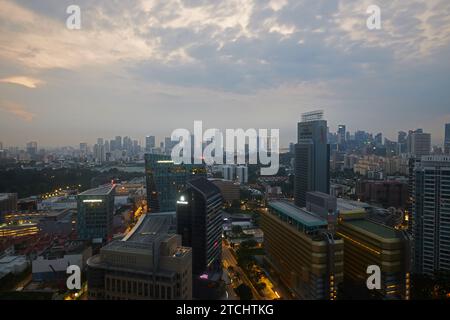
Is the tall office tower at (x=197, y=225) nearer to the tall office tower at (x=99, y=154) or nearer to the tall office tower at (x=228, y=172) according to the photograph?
the tall office tower at (x=228, y=172)

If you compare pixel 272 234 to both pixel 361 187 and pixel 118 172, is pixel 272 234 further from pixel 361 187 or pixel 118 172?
pixel 118 172

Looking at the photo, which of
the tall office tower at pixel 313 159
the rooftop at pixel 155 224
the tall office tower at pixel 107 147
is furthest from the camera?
the tall office tower at pixel 107 147

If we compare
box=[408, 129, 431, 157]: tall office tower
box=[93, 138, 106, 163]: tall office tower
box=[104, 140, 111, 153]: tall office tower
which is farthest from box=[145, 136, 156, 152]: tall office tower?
box=[408, 129, 431, 157]: tall office tower

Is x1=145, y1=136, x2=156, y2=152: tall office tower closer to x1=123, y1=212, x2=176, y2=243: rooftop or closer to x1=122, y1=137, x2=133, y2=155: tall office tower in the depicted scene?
x1=123, y1=212, x2=176, y2=243: rooftop

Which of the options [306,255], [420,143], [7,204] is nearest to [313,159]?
[306,255]

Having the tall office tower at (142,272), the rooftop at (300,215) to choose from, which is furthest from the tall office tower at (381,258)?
the tall office tower at (142,272)
